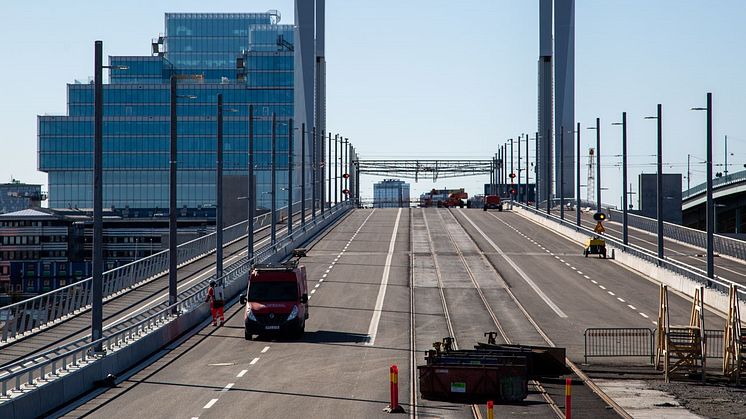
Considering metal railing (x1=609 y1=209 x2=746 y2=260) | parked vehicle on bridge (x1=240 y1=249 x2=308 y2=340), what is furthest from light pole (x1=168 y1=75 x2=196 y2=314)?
metal railing (x1=609 y1=209 x2=746 y2=260)

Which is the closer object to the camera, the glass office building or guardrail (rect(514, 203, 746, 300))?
guardrail (rect(514, 203, 746, 300))

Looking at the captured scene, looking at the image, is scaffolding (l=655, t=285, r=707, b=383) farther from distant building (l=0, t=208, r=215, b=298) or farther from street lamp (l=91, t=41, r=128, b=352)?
distant building (l=0, t=208, r=215, b=298)

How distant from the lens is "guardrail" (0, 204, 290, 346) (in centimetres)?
3988

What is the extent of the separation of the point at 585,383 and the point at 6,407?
1528cm

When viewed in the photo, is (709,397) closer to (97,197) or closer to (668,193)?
(97,197)

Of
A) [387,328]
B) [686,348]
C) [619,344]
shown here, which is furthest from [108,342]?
[619,344]

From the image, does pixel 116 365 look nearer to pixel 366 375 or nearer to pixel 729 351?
pixel 366 375

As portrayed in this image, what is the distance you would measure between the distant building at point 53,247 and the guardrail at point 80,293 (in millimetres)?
31977

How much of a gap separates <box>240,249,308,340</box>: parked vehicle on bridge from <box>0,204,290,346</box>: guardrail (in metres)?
7.05

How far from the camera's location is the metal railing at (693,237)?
81.0 m

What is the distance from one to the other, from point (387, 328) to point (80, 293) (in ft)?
42.2

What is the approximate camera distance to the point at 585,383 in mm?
31875

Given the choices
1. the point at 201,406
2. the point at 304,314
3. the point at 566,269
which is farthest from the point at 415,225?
the point at 201,406

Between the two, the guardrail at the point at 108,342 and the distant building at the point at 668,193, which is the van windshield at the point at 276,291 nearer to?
the guardrail at the point at 108,342
